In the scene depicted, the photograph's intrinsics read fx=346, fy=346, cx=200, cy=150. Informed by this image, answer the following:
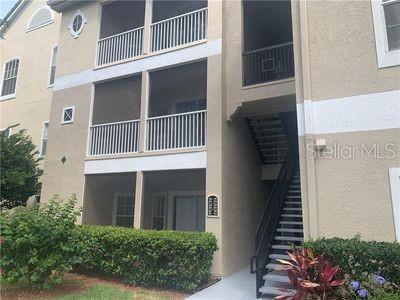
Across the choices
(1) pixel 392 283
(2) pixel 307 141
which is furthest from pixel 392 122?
(1) pixel 392 283

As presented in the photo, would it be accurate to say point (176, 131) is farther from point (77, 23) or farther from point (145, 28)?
point (77, 23)

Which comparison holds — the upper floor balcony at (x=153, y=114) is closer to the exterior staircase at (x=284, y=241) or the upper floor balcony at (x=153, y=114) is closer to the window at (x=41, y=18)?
the exterior staircase at (x=284, y=241)

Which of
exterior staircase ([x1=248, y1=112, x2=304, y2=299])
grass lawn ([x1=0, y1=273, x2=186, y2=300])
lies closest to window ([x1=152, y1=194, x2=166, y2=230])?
exterior staircase ([x1=248, y1=112, x2=304, y2=299])

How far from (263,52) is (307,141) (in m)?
5.19

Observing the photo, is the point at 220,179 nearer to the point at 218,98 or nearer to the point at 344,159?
the point at 218,98

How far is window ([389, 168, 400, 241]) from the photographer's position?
611 cm

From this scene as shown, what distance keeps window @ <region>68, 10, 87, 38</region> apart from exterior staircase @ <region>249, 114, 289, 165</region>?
7.76 metres

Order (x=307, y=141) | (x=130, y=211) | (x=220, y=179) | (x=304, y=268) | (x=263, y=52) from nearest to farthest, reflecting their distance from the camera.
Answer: (x=304, y=268), (x=307, y=141), (x=220, y=179), (x=263, y=52), (x=130, y=211)

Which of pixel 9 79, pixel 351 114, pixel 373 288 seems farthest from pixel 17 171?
pixel 373 288

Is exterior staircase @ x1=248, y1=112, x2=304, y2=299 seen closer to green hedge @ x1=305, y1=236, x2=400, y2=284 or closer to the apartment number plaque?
green hedge @ x1=305, y1=236, x2=400, y2=284

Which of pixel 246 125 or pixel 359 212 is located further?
pixel 246 125

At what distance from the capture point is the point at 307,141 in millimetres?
7090

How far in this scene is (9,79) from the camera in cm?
1834

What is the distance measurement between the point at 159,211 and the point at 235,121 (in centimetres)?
520
